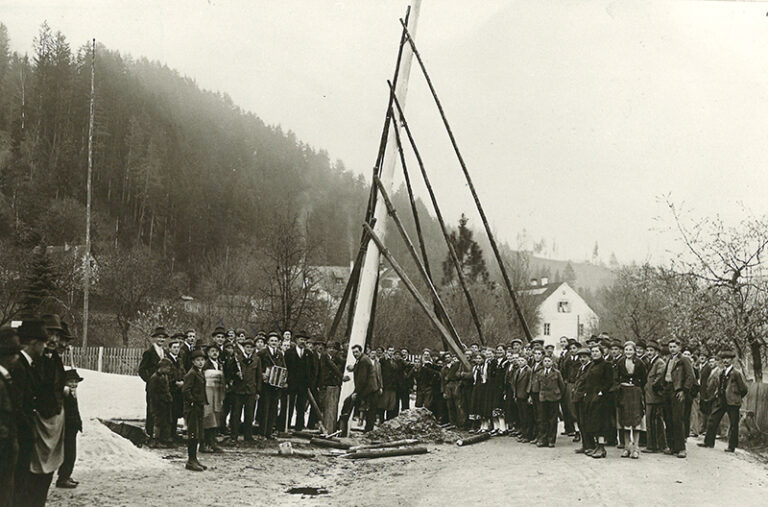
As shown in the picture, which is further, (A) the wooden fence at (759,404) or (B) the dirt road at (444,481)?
(A) the wooden fence at (759,404)

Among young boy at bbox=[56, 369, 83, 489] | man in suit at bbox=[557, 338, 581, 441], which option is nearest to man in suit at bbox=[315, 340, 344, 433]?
man in suit at bbox=[557, 338, 581, 441]

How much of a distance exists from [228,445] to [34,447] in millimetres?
5907

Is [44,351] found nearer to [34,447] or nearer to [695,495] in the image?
[34,447]

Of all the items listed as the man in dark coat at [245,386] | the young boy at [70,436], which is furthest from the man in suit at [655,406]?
the young boy at [70,436]

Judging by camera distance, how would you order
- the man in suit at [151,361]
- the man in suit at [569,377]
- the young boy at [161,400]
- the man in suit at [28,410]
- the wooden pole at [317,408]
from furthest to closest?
the wooden pole at [317,408], the man in suit at [569,377], the man in suit at [151,361], the young boy at [161,400], the man in suit at [28,410]

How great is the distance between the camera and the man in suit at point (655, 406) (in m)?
11.7

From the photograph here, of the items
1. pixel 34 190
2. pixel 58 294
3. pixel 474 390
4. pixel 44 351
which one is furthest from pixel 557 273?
pixel 44 351

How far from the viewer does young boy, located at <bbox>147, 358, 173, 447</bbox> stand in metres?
11.3

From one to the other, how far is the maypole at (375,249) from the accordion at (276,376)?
1492mm

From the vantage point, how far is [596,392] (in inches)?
441

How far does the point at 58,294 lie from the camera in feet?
115

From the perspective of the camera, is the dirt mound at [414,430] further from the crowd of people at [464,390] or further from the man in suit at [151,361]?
the man in suit at [151,361]

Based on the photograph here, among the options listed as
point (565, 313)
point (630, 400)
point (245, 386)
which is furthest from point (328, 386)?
point (565, 313)

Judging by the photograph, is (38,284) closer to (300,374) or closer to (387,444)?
(300,374)
